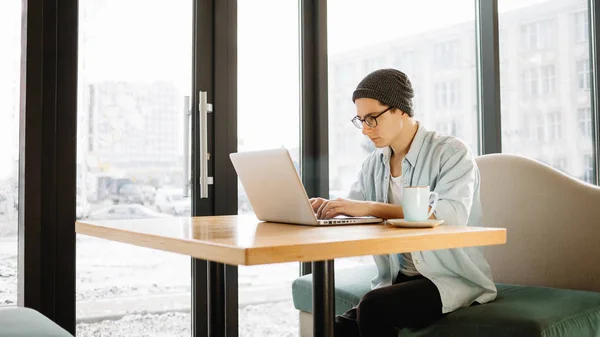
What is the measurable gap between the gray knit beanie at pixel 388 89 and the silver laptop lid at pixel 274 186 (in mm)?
429

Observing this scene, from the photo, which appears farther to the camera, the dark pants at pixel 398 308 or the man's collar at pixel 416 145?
the man's collar at pixel 416 145

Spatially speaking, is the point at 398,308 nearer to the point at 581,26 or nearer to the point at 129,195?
the point at 129,195

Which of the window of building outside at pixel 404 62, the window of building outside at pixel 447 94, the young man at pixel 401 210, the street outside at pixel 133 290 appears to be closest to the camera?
the young man at pixel 401 210

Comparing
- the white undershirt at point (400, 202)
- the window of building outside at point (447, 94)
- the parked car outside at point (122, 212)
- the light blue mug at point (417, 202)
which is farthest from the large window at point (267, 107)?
the light blue mug at point (417, 202)

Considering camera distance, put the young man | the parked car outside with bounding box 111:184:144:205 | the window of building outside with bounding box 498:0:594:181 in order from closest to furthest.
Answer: the young man
the parked car outside with bounding box 111:184:144:205
the window of building outside with bounding box 498:0:594:181

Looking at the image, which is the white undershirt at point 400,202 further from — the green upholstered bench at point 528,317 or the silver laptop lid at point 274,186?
the silver laptop lid at point 274,186

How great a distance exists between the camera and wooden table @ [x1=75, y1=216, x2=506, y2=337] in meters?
0.99

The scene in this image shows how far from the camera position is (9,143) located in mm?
2215

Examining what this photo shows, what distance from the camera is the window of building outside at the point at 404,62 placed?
9.75 ft

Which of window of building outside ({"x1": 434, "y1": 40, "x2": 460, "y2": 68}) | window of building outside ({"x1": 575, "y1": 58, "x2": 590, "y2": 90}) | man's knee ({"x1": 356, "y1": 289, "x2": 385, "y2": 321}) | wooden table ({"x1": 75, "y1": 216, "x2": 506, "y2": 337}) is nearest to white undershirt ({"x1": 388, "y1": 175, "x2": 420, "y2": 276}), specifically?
man's knee ({"x1": 356, "y1": 289, "x2": 385, "y2": 321})

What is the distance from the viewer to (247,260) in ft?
3.11

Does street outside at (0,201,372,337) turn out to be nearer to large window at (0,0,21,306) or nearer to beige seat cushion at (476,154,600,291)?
large window at (0,0,21,306)

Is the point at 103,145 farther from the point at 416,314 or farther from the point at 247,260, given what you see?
the point at 247,260

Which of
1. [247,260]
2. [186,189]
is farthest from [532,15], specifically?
[247,260]
